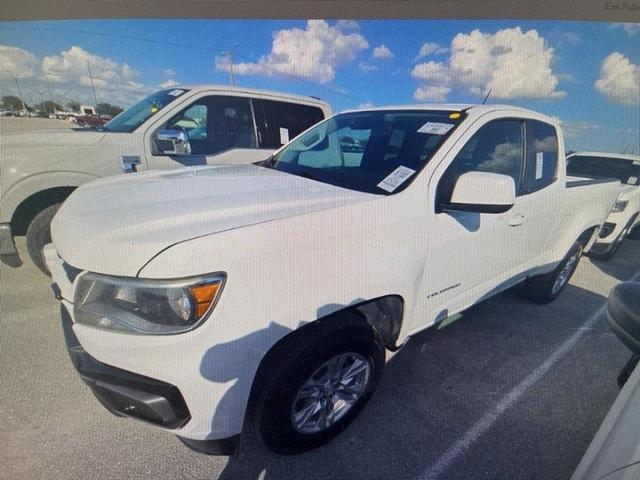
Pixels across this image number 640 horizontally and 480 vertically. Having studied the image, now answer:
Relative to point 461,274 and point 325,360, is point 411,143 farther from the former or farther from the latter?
point 325,360

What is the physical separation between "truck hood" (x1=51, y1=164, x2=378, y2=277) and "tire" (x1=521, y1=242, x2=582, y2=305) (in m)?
2.63

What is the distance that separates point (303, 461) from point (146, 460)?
0.79m

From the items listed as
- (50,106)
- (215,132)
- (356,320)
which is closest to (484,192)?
(356,320)

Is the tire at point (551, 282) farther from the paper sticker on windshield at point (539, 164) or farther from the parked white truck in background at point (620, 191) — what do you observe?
the parked white truck in background at point (620, 191)

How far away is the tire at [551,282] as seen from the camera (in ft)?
9.89

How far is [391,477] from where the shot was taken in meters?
1.49

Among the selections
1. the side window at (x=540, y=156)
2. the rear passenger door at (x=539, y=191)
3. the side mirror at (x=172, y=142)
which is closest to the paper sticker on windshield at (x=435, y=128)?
the rear passenger door at (x=539, y=191)

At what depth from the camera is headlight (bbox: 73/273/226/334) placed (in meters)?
1.05

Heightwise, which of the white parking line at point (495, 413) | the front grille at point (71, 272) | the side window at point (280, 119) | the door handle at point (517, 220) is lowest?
the white parking line at point (495, 413)

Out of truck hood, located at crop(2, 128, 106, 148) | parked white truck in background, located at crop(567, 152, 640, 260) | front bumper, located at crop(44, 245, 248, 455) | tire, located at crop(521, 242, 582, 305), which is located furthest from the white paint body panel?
truck hood, located at crop(2, 128, 106, 148)

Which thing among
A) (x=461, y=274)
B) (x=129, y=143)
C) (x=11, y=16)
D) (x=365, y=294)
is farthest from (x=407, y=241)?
(x=11, y=16)

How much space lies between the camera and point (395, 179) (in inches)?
63.9

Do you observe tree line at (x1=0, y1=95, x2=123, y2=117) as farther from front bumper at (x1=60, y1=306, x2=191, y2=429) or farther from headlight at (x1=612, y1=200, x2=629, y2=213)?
headlight at (x1=612, y1=200, x2=629, y2=213)

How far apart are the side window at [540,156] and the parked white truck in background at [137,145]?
284 cm
